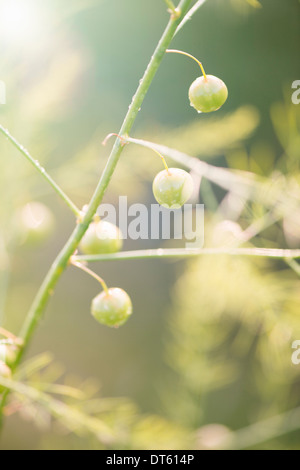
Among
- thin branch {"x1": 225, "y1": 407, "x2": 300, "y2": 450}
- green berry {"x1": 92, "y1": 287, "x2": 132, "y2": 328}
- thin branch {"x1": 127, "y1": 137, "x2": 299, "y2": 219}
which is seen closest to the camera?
thin branch {"x1": 127, "y1": 137, "x2": 299, "y2": 219}

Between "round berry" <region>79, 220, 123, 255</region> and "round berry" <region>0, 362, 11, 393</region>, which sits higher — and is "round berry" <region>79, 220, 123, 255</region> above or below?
above

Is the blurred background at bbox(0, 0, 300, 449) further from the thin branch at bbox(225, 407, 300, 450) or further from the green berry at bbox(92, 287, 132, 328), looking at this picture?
the green berry at bbox(92, 287, 132, 328)

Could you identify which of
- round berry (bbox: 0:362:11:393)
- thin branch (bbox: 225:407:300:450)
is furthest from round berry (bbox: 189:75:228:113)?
thin branch (bbox: 225:407:300:450)

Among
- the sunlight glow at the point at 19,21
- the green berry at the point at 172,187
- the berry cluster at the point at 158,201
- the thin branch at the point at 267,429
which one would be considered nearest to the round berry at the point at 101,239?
the berry cluster at the point at 158,201

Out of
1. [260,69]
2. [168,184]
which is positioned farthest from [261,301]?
[260,69]

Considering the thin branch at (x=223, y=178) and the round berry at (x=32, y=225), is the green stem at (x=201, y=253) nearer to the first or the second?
the thin branch at (x=223, y=178)

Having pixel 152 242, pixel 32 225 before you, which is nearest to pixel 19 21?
pixel 32 225
